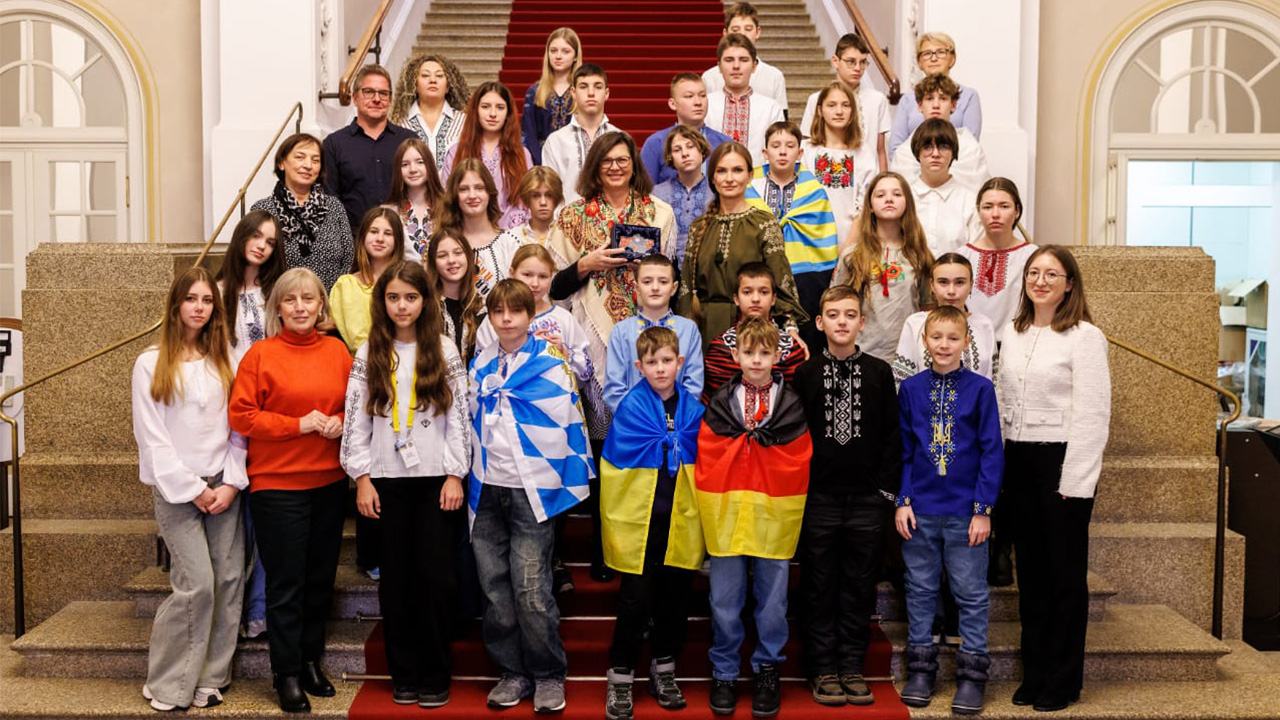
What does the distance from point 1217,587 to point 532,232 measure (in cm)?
369

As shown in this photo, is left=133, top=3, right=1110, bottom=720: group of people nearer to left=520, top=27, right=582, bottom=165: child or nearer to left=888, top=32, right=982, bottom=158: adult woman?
left=520, top=27, right=582, bottom=165: child

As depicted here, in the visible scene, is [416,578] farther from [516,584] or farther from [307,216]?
[307,216]

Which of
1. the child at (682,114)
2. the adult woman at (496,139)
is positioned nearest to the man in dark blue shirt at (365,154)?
the adult woman at (496,139)

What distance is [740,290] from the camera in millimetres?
5164

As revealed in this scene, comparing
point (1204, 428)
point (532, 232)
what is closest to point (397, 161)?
point (532, 232)

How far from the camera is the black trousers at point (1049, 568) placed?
5094 millimetres

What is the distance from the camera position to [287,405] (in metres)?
5.01

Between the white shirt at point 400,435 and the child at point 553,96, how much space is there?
2404 mm

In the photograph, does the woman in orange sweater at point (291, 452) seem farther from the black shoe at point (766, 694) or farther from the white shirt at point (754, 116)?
the white shirt at point (754, 116)

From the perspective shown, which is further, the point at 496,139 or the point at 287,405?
the point at 496,139

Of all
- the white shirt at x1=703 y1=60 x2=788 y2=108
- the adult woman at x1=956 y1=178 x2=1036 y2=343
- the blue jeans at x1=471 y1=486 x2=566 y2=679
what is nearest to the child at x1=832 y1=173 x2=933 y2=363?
the adult woman at x1=956 y1=178 x2=1036 y2=343

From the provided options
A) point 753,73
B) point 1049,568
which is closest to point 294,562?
point 1049,568

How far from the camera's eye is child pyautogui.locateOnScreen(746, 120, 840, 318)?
5832 millimetres

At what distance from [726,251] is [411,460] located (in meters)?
1.60
